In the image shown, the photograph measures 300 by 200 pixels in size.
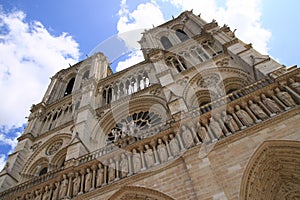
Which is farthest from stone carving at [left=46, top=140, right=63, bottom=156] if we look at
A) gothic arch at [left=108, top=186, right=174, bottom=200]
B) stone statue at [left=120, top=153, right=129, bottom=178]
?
gothic arch at [left=108, top=186, right=174, bottom=200]

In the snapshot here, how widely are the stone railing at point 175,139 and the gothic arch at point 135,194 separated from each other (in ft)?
1.27

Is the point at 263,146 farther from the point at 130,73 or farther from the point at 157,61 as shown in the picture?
the point at 130,73

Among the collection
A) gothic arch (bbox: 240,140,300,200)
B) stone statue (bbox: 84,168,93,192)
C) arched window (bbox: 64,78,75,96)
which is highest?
arched window (bbox: 64,78,75,96)

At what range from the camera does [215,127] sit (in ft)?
22.9

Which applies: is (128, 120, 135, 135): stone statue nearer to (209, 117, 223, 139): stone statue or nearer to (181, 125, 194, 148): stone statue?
(181, 125, 194, 148): stone statue

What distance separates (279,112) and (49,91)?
15.5m

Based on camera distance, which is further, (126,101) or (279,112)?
(126,101)

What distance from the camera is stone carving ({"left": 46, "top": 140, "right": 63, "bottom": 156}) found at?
11.6 meters

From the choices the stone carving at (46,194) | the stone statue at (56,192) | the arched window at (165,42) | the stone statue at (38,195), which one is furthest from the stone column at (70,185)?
the arched window at (165,42)

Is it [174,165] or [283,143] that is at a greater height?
[174,165]

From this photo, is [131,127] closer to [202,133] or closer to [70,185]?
[70,185]

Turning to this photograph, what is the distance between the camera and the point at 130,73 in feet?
48.8

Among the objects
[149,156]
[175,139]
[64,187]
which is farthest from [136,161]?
[64,187]

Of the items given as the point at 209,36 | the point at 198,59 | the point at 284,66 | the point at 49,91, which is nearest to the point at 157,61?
the point at 198,59
